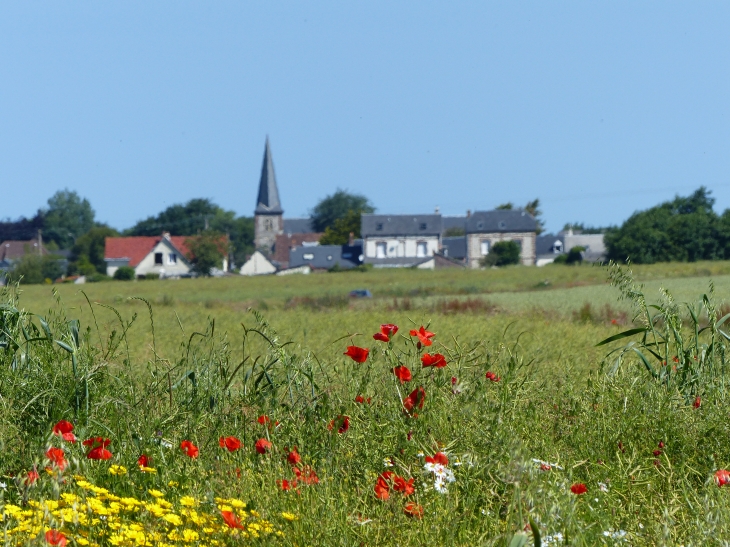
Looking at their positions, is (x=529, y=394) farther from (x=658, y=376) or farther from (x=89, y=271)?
(x=89, y=271)

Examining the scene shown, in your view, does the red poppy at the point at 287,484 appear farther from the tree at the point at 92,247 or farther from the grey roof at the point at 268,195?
the grey roof at the point at 268,195

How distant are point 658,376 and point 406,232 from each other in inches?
3524

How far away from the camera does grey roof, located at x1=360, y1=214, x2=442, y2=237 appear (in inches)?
3696

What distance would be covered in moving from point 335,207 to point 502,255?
177 feet

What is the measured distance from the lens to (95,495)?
3.05 m

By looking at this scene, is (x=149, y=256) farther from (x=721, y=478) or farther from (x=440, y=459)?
(x=721, y=478)

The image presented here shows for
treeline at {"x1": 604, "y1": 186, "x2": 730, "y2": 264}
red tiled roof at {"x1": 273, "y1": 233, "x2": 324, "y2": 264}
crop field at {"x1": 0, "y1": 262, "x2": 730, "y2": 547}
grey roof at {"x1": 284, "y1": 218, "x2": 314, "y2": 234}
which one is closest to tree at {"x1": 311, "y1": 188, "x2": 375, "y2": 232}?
grey roof at {"x1": 284, "y1": 218, "x2": 314, "y2": 234}

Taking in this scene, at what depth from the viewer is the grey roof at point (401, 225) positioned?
308ft

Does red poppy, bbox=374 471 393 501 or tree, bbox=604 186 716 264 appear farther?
tree, bbox=604 186 716 264

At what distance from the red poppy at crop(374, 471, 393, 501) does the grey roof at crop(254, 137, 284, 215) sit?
120922 millimetres

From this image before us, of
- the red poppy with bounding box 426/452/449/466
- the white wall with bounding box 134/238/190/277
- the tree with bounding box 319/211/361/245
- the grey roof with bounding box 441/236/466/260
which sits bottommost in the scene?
the red poppy with bounding box 426/452/449/466

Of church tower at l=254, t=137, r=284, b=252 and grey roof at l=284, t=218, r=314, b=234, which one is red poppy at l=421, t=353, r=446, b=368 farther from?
grey roof at l=284, t=218, r=314, b=234

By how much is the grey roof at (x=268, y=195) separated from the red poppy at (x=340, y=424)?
12053cm

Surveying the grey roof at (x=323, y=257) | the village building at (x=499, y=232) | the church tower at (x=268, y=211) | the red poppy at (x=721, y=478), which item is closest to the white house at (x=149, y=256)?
Result: the grey roof at (x=323, y=257)
